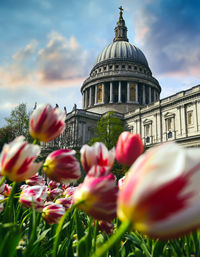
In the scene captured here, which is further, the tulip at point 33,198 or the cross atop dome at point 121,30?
the cross atop dome at point 121,30

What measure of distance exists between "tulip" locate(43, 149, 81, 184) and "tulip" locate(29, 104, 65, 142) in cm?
12

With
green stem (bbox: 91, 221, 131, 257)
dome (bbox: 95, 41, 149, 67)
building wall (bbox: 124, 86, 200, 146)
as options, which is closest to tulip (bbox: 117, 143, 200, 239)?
green stem (bbox: 91, 221, 131, 257)

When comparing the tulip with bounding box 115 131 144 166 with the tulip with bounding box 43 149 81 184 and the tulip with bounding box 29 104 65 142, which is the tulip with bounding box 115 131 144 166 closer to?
the tulip with bounding box 43 149 81 184

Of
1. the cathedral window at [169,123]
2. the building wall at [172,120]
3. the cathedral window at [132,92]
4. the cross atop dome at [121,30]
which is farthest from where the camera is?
the cross atop dome at [121,30]

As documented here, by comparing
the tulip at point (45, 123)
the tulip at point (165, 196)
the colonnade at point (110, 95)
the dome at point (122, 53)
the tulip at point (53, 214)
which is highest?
the dome at point (122, 53)

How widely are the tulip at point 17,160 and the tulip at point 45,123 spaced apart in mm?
150

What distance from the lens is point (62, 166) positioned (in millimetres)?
1001

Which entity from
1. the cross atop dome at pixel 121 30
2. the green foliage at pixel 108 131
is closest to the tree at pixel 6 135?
the green foliage at pixel 108 131

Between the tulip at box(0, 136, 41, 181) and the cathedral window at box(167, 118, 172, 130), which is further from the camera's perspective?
the cathedral window at box(167, 118, 172, 130)

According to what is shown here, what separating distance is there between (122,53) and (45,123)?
5640 centimetres

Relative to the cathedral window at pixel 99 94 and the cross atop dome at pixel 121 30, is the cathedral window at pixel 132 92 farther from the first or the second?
the cross atop dome at pixel 121 30

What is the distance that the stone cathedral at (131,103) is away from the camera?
99.6 feet

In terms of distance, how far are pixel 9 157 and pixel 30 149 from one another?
0.28ft

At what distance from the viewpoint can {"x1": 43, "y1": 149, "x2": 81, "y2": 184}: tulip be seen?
100cm
